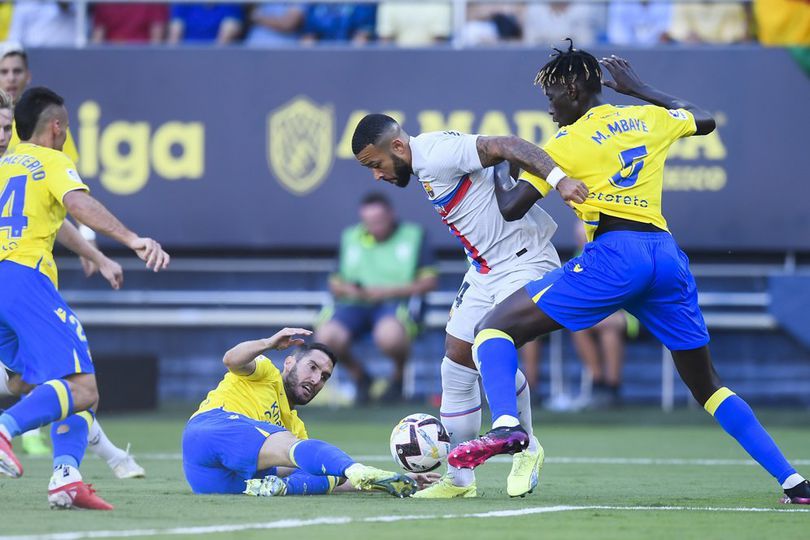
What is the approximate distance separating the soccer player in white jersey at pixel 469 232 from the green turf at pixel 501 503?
1.19ft

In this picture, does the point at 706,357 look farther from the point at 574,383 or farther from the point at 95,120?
the point at 95,120

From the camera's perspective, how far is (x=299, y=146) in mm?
14672

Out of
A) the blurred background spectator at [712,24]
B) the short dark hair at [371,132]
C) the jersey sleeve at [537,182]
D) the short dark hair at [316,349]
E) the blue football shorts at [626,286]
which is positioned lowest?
the short dark hair at [316,349]

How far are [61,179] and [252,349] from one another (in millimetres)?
1254

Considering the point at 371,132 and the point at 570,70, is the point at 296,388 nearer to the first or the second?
the point at 371,132

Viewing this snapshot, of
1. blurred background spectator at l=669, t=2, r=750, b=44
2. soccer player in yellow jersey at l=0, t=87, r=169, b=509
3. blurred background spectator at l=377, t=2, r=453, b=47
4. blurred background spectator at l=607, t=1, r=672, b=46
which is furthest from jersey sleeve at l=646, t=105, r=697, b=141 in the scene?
blurred background spectator at l=377, t=2, r=453, b=47

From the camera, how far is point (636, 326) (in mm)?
14328

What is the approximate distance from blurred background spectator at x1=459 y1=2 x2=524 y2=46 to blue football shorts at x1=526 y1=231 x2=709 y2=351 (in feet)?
27.0

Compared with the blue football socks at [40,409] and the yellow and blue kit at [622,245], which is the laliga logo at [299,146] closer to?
the yellow and blue kit at [622,245]

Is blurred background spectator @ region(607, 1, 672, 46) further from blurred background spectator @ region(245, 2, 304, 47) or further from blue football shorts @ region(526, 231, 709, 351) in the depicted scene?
blue football shorts @ region(526, 231, 709, 351)

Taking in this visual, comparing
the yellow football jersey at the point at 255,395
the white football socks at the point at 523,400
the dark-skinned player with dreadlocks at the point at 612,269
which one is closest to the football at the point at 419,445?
the white football socks at the point at 523,400

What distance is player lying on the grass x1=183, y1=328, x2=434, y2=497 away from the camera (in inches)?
266

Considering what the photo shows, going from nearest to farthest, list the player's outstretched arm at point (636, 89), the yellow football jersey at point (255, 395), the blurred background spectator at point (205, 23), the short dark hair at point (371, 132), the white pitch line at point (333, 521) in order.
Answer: the white pitch line at point (333, 521) → the short dark hair at point (371, 132) → the player's outstretched arm at point (636, 89) → the yellow football jersey at point (255, 395) → the blurred background spectator at point (205, 23)

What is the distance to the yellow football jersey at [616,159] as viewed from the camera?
Result: 678 centimetres
